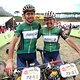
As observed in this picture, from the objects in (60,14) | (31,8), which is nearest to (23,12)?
(31,8)

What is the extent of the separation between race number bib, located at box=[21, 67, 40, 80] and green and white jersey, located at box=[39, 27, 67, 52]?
5.05ft

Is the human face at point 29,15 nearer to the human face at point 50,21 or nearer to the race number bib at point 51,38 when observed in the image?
the human face at point 50,21

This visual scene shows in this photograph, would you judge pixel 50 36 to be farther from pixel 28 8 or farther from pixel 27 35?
pixel 28 8

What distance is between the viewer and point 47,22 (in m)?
5.97

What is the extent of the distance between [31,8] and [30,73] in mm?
1470

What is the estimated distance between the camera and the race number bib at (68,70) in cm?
471

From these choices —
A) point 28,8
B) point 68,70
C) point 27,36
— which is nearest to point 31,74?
point 68,70

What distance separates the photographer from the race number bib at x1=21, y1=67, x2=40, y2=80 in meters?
4.44

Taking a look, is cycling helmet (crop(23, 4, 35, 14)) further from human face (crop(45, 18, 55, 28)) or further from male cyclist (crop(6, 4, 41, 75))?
human face (crop(45, 18, 55, 28))

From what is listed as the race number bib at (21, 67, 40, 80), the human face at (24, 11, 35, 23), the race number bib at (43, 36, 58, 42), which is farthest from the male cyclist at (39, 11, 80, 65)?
the race number bib at (21, 67, 40, 80)

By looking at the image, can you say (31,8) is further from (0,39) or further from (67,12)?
(67,12)

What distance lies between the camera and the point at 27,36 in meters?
5.61

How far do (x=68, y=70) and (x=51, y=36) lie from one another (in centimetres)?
154

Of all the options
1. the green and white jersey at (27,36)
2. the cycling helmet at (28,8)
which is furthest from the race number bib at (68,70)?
the cycling helmet at (28,8)
